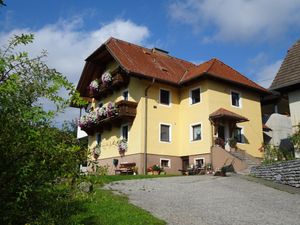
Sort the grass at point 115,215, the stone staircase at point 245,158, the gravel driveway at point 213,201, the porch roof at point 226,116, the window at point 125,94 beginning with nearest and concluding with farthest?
the grass at point 115,215 → the gravel driveway at point 213,201 → the stone staircase at point 245,158 → the porch roof at point 226,116 → the window at point 125,94

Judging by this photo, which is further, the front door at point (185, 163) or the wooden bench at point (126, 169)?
the front door at point (185, 163)

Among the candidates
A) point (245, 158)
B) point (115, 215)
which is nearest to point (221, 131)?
point (245, 158)

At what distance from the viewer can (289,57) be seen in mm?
21125

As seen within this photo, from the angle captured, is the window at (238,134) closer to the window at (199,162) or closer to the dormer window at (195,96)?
the window at (199,162)

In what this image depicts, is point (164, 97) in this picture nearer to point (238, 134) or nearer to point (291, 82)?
point (238, 134)

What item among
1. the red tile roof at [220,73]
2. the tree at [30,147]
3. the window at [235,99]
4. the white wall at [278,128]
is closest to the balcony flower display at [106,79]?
the red tile roof at [220,73]

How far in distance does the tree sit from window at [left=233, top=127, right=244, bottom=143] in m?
23.2

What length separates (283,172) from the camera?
57.1ft

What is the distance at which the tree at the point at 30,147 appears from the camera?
11.2 ft

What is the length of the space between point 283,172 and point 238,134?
9.00 metres

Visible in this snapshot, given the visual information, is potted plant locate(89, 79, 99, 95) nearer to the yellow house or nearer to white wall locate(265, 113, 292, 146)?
the yellow house

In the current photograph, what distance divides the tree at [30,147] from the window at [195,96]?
22.9 m

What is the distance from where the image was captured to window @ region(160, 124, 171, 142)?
25953 mm

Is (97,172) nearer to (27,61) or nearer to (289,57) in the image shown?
(27,61)
